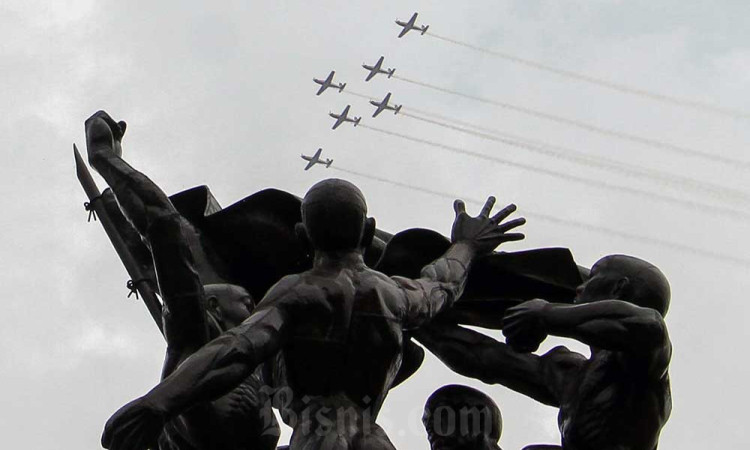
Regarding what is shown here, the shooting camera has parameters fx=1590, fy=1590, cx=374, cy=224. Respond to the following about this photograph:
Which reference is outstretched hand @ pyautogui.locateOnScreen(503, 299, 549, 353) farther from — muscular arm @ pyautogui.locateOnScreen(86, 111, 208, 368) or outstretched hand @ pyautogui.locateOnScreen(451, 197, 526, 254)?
muscular arm @ pyautogui.locateOnScreen(86, 111, 208, 368)

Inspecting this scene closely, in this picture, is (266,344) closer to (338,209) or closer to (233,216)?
(338,209)

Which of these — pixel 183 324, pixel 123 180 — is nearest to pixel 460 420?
pixel 183 324

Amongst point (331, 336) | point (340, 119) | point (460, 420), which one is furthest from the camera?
point (340, 119)

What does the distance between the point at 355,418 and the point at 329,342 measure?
1.60ft

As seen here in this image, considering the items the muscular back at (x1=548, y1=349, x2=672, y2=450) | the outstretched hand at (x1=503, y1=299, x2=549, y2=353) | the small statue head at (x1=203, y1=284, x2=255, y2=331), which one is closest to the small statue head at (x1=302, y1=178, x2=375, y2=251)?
the small statue head at (x1=203, y1=284, x2=255, y2=331)

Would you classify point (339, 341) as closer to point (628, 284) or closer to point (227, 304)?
point (227, 304)

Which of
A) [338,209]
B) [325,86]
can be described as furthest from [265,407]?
[325,86]

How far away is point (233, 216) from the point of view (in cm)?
1133

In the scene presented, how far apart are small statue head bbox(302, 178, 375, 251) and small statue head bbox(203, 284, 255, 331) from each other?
92 centimetres

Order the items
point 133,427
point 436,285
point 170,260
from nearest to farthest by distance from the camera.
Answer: point 133,427, point 170,260, point 436,285

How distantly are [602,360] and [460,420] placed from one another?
1046 mm

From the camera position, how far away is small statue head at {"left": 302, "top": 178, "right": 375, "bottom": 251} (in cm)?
1001

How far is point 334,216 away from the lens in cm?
998

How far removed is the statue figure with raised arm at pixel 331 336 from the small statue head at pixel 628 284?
3.40ft
